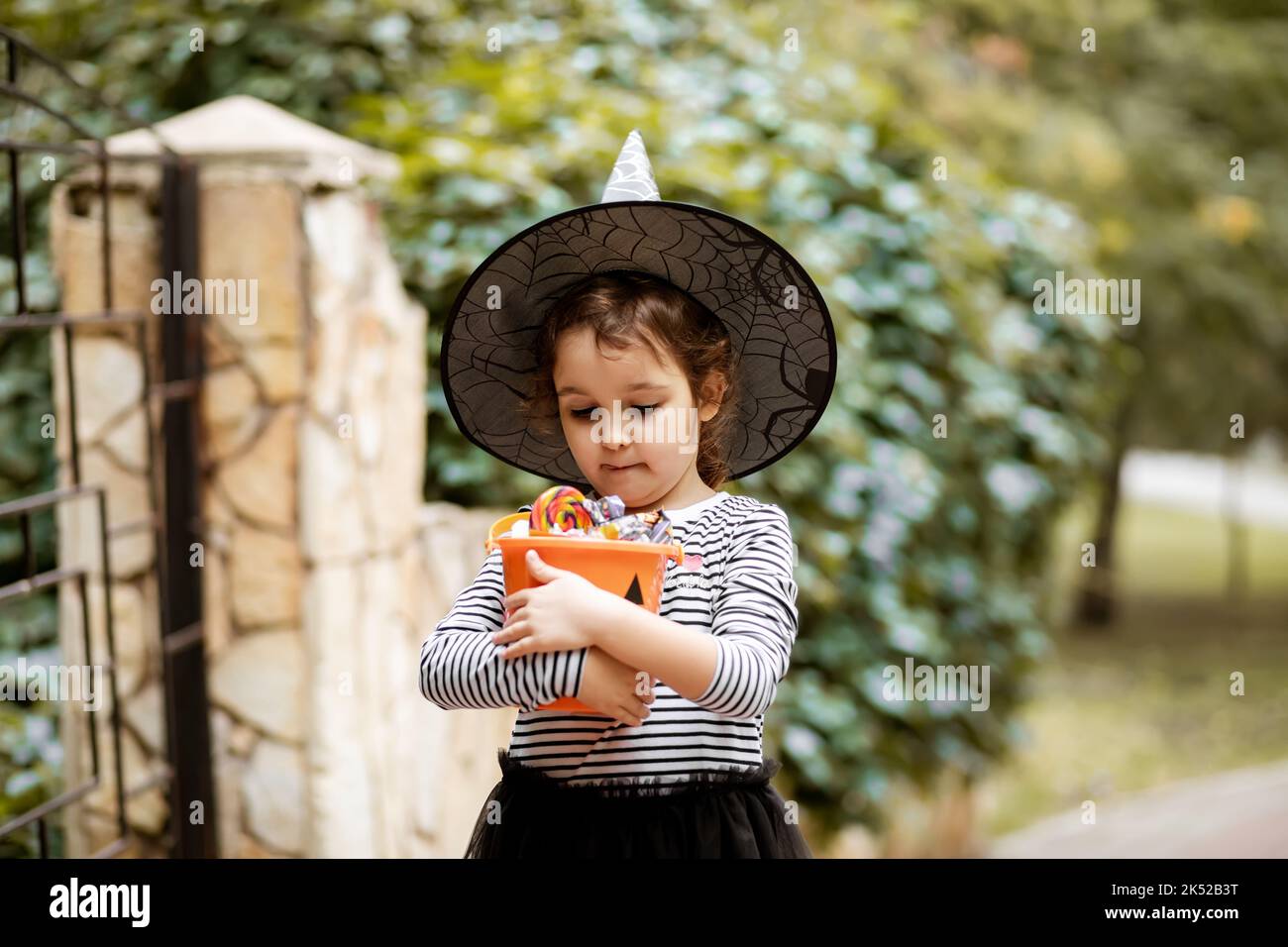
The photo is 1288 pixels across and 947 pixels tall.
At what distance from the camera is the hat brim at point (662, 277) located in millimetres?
1372

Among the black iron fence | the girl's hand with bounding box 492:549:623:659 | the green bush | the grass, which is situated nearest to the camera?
the girl's hand with bounding box 492:549:623:659

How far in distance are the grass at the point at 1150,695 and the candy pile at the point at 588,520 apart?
4454 mm

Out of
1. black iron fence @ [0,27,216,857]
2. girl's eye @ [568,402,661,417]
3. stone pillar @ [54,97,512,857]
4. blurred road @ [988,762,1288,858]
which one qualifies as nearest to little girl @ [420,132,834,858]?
girl's eye @ [568,402,661,417]

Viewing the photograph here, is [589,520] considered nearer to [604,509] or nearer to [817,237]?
[604,509]

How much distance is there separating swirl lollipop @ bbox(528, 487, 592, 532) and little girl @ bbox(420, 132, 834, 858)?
84 millimetres

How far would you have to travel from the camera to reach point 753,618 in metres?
1.31

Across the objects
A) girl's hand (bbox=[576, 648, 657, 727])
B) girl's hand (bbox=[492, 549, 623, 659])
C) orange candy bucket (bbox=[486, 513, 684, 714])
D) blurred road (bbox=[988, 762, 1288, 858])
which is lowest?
blurred road (bbox=[988, 762, 1288, 858])

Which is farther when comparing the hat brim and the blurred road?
the blurred road

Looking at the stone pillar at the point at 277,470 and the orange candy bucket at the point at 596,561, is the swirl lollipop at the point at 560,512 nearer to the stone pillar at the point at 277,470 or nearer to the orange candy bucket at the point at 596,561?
the orange candy bucket at the point at 596,561

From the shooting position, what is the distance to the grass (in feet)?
26.3

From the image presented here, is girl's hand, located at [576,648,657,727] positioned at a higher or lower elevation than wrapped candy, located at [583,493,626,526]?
lower

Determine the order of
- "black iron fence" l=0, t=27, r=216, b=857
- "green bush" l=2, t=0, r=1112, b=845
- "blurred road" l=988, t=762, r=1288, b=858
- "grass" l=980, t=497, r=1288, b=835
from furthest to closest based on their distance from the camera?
"grass" l=980, t=497, r=1288, b=835 < "blurred road" l=988, t=762, r=1288, b=858 < "green bush" l=2, t=0, r=1112, b=845 < "black iron fence" l=0, t=27, r=216, b=857

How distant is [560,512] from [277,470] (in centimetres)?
193

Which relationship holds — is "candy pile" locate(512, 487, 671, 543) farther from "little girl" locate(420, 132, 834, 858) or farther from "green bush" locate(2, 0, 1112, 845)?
"green bush" locate(2, 0, 1112, 845)
